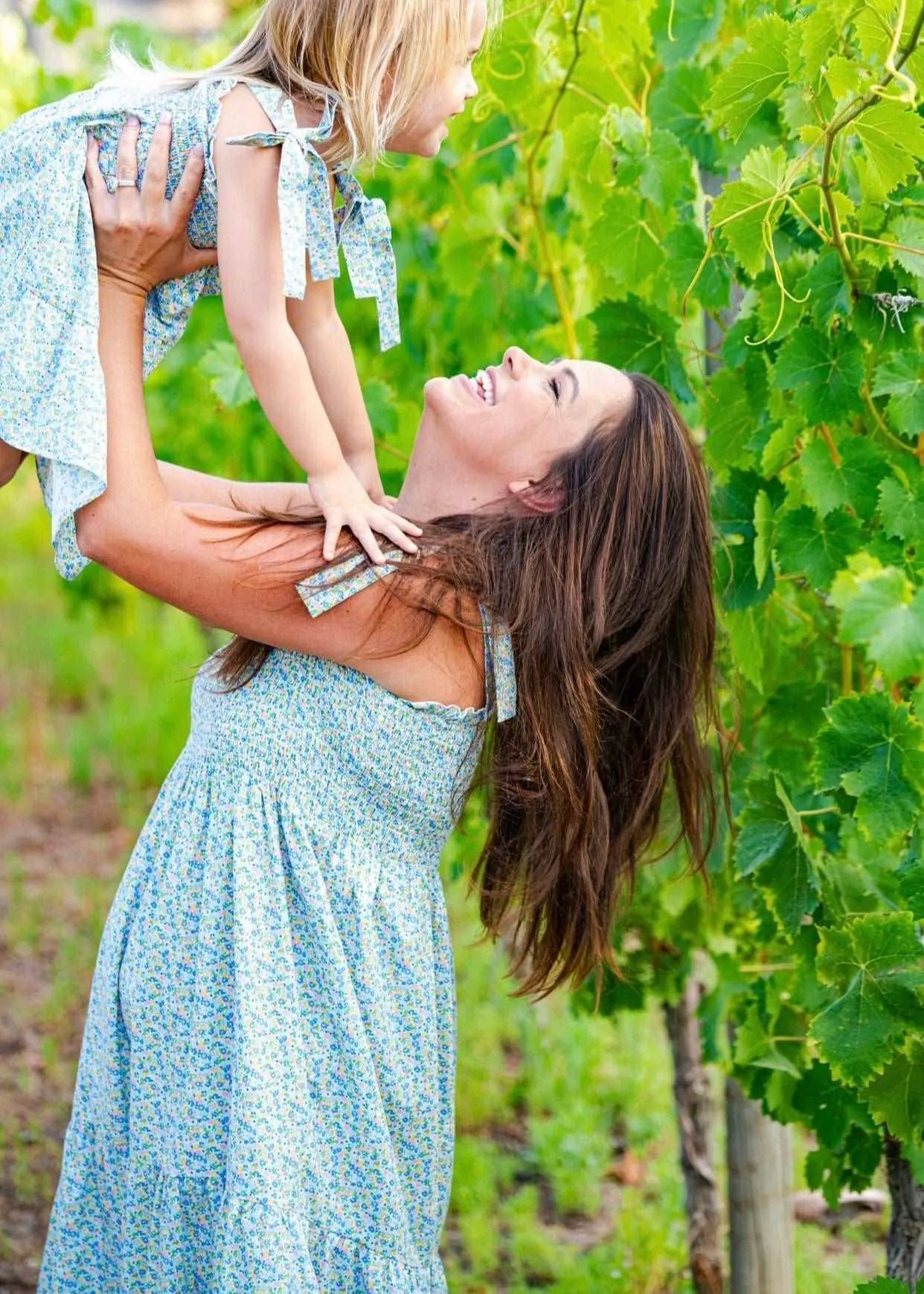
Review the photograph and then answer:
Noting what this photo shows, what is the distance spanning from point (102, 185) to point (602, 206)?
2.07 feet

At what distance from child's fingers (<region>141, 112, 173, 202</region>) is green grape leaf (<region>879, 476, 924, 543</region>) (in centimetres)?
89

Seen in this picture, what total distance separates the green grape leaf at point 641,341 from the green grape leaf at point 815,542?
1.14 ft

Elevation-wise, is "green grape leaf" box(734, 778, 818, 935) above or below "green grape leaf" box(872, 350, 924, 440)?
below

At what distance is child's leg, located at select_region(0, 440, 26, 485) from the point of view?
5.72 ft

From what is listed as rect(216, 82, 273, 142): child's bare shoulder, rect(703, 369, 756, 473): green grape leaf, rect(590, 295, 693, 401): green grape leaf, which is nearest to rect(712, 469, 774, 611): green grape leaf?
rect(703, 369, 756, 473): green grape leaf

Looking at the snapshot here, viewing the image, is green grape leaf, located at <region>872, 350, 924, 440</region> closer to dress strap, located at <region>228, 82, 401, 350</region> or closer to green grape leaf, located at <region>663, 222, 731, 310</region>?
green grape leaf, located at <region>663, 222, 731, 310</region>

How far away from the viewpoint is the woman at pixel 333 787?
64.9 inches

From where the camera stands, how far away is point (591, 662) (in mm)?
1776

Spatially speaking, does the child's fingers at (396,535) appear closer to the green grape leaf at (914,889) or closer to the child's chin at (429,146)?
the child's chin at (429,146)

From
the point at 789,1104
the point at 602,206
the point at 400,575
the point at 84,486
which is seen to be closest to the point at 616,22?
the point at 602,206

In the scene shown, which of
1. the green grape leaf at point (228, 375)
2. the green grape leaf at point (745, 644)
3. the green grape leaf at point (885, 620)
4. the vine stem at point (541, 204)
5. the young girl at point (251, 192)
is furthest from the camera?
the green grape leaf at point (228, 375)

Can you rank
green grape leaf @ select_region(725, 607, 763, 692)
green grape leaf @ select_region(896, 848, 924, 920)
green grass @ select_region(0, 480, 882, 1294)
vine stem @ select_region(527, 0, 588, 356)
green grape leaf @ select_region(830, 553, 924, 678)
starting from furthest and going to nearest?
green grass @ select_region(0, 480, 882, 1294)
vine stem @ select_region(527, 0, 588, 356)
green grape leaf @ select_region(725, 607, 763, 692)
green grape leaf @ select_region(896, 848, 924, 920)
green grape leaf @ select_region(830, 553, 924, 678)

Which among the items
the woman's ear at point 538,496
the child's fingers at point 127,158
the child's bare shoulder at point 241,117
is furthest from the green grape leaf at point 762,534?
the child's fingers at point 127,158

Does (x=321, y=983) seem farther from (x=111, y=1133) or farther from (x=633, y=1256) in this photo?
(x=633, y=1256)
